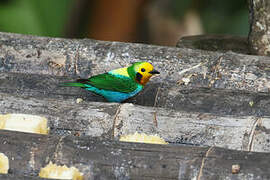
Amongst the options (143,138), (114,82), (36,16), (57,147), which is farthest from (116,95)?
(36,16)

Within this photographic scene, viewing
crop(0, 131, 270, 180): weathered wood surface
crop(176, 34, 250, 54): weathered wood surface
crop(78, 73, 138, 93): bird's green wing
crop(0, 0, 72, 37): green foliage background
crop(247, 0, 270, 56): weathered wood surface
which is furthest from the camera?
crop(0, 0, 72, 37): green foliage background

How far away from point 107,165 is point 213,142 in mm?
698

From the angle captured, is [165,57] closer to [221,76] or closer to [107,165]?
[221,76]

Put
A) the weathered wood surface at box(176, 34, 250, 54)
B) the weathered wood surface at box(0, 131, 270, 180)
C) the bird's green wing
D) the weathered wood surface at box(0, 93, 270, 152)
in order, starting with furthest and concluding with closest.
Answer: the weathered wood surface at box(176, 34, 250, 54) → the bird's green wing → the weathered wood surface at box(0, 93, 270, 152) → the weathered wood surface at box(0, 131, 270, 180)

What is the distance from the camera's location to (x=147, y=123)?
3416mm

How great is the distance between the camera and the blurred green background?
28.1 ft

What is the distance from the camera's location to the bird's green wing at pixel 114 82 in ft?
14.1

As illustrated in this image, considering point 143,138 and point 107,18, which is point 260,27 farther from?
point 107,18

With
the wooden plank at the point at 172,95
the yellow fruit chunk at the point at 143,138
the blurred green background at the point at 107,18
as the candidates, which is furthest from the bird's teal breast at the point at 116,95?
the blurred green background at the point at 107,18

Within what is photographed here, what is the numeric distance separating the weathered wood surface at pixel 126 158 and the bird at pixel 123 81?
4.37ft

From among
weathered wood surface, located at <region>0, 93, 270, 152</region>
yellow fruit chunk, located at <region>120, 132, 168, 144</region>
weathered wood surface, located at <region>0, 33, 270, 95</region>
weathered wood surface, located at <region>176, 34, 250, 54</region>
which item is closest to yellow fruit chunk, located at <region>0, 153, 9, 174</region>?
weathered wood surface, located at <region>0, 93, 270, 152</region>

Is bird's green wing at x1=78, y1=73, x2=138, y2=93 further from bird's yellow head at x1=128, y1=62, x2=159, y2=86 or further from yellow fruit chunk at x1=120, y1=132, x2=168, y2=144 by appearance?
yellow fruit chunk at x1=120, y1=132, x2=168, y2=144

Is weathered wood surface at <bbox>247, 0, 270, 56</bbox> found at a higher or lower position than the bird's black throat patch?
higher

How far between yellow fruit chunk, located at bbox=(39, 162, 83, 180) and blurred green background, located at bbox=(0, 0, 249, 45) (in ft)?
19.0
